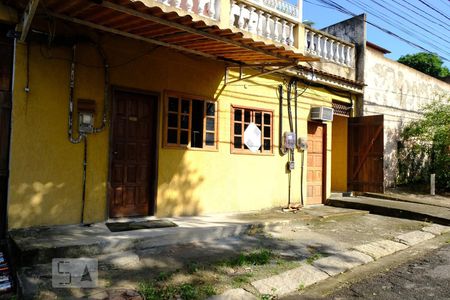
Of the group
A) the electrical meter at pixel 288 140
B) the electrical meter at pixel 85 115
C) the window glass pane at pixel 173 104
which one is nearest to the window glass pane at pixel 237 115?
the electrical meter at pixel 288 140

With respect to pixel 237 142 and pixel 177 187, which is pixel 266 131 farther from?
pixel 177 187

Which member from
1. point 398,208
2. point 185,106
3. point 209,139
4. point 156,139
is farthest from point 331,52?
point 156,139

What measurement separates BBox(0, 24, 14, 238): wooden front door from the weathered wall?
9228 mm

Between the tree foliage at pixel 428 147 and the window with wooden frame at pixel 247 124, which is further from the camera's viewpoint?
the tree foliage at pixel 428 147

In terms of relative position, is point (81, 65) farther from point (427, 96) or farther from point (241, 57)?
point (427, 96)

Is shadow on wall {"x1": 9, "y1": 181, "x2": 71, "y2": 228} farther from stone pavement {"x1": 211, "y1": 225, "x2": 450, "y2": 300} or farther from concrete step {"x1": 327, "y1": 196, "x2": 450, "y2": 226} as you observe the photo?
concrete step {"x1": 327, "y1": 196, "x2": 450, "y2": 226}

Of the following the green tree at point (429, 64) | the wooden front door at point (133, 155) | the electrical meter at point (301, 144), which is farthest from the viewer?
the green tree at point (429, 64)

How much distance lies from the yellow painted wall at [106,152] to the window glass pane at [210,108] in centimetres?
15

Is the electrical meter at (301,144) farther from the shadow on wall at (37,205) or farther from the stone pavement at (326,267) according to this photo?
the shadow on wall at (37,205)

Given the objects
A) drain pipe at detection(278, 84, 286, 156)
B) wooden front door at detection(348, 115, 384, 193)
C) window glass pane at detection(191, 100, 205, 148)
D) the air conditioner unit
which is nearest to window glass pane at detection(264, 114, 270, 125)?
drain pipe at detection(278, 84, 286, 156)

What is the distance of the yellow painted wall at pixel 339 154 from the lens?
11422 millimetres

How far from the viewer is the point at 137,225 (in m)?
6.12

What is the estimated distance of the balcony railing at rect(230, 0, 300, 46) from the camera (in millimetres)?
7332

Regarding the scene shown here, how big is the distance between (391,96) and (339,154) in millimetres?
2655
